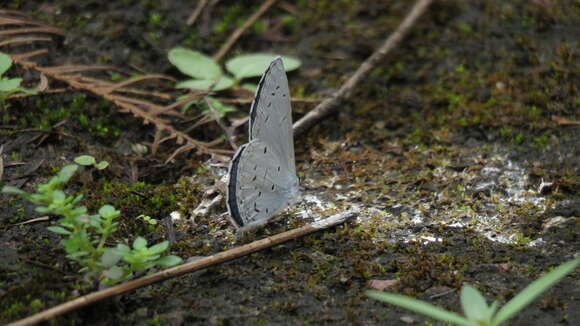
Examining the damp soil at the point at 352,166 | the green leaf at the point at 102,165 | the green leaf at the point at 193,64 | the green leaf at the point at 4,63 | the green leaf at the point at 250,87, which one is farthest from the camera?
the green leaf at the point at 250,87

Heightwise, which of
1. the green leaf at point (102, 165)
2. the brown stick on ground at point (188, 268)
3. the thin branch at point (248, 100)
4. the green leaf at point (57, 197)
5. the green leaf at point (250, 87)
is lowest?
the brown stick on ground at point (188, 268)

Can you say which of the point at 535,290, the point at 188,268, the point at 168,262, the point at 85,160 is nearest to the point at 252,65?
the point at 85,160

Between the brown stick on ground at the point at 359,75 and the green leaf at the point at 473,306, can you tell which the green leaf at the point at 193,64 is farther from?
the green leaf at the point at 473,306

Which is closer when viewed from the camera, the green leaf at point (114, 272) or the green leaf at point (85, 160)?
the green leaf at point (114, 272)

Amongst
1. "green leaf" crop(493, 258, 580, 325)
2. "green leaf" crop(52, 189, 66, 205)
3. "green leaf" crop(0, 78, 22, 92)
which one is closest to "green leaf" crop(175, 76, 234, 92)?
"green leaf" crop(0, 78, 22, 92)

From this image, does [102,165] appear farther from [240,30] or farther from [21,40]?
[240,30]

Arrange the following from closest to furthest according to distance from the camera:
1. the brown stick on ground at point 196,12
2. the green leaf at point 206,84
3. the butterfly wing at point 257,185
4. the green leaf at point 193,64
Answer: the butterfly wing at point 257,185
the green leaf at point 206,84
the green leaf at point 193,64
the brown stick on ground at point 196,12

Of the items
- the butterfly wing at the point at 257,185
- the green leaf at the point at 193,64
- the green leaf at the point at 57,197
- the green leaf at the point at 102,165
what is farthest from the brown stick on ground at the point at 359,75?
the green leaf at the point at 57,197
